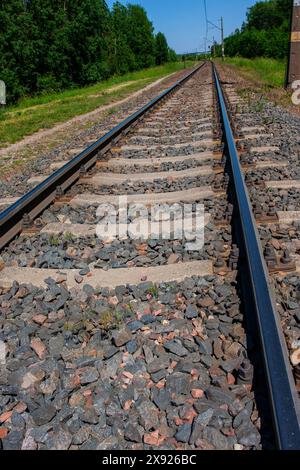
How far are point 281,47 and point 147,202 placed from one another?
54805 mm

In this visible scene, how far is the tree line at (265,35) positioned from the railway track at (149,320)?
1972 centimetres

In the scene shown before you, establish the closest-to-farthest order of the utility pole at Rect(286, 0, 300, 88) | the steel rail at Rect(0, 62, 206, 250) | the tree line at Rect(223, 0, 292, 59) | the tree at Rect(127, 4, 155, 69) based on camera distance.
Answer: the steel rail at Rect(0, 62, 206, 250) → the utility pole at Rect(286, 0, 300, 88) → the tree line at Rect(223, 0, 292, 59) → the tree at Rect(127, 4, 155, 69)

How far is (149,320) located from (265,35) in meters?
67.5

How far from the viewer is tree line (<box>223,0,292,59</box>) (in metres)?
53.2

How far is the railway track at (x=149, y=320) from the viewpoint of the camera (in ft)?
5.90

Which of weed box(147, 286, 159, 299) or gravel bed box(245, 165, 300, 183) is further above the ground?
gravel bed box(245, 165, 300, 183)

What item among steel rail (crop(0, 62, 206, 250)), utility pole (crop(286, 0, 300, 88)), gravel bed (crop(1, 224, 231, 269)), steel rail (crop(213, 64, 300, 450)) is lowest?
gravel bed (crop(1, 224, 231, 269))

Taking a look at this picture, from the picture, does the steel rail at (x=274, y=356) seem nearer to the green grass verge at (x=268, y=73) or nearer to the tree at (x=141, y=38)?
the green grass verge at (x=268, y=73)

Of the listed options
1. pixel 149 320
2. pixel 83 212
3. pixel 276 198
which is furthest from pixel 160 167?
pixel 149 320

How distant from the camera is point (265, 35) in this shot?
61.5 metres

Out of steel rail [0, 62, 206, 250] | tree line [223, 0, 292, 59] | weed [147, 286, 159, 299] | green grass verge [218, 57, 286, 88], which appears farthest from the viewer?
tree line [223, 0, 292, 59]

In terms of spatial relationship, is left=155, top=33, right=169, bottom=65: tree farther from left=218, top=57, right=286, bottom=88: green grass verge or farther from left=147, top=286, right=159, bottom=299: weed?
left=147, top=286, right=159, bottom=299: weed

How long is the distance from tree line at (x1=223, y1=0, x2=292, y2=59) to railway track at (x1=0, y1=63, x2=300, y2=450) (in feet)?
64.7

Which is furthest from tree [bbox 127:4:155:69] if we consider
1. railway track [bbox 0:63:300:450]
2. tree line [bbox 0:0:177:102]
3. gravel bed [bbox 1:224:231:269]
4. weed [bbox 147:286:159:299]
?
weed [bbox 147:286:159:299]
